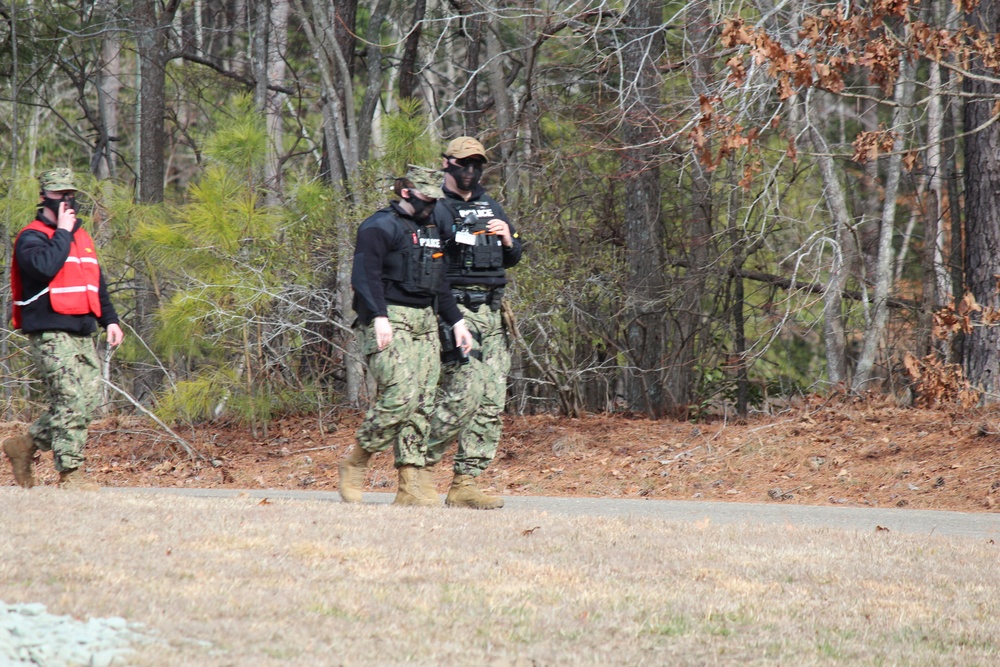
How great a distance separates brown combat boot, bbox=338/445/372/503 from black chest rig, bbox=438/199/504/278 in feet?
4.43

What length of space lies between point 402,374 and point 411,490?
828mm

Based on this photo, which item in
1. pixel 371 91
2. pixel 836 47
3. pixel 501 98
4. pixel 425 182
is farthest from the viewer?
pixel 371 91

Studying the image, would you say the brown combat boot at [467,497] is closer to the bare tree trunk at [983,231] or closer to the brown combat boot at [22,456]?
the brown combat boot at [22,456]

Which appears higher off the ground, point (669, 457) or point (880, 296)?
point (880, 296)

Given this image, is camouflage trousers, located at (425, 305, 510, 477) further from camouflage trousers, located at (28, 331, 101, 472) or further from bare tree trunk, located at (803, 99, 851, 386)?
bare tree trunk, located at (803, 99, 851, 386)

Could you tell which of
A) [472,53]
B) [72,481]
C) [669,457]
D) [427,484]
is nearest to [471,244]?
[427,484]

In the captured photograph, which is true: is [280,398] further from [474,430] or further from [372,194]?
[474,430]

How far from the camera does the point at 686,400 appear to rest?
14.9 meters

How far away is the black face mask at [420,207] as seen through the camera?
23.0 feet

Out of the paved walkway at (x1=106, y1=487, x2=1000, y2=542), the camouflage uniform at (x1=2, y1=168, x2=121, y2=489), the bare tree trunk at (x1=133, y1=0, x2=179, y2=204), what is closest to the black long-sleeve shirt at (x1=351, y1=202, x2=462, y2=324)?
the paved walkway at (x1=106, y1=487, x2=1000, y2=542)

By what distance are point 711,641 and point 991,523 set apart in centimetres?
434

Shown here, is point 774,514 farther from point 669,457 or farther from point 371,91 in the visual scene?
point 371,91

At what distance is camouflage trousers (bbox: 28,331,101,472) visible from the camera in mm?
7590

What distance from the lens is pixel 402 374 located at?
275 inches
